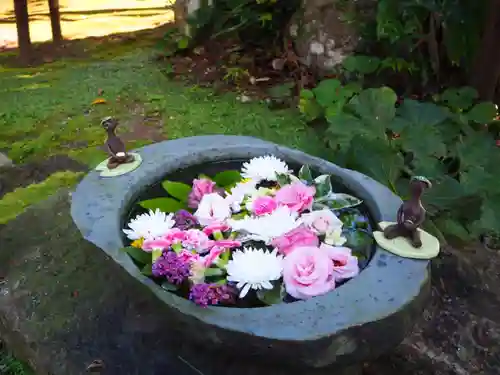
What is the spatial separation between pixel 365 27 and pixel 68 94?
211cm

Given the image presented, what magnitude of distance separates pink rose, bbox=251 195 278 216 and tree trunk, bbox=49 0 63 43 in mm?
3926

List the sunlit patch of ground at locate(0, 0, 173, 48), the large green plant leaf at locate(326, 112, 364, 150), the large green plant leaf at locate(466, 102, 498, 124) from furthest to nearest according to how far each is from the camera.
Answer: the sunlit patch of ground at locate(0, 0, 173, 48), the large green plant leaf at locate(466, 102, 498, 124), the large green plant leaf at locate(326, 112, 364, 150)

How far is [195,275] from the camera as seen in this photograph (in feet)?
4.50

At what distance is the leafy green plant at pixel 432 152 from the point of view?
6.79 feet

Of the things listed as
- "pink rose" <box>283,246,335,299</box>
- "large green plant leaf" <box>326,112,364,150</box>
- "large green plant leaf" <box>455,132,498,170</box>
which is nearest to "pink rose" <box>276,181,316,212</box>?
"pink rose" <box>283,246,335,299</box>

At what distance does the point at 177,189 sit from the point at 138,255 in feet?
1.12

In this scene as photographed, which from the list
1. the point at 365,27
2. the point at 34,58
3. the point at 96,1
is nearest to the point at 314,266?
the point at 365,27

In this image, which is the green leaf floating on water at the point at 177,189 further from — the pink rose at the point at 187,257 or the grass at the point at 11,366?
the grass at the point at 11,366

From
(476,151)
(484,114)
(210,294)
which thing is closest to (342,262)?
(210,294)

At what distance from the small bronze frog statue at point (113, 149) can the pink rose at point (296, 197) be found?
0.53m

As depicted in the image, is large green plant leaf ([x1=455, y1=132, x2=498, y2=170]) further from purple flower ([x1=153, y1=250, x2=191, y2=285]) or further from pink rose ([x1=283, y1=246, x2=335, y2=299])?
purple flower ([x1=153, y1=250, x2=191, y2=285])

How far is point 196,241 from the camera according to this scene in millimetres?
1474

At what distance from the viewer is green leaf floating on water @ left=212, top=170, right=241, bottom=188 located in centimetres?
181

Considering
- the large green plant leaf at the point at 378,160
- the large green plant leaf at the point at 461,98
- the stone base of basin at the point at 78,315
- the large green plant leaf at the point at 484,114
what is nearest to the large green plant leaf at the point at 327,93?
the large green plant leaf at the point at 461,98
